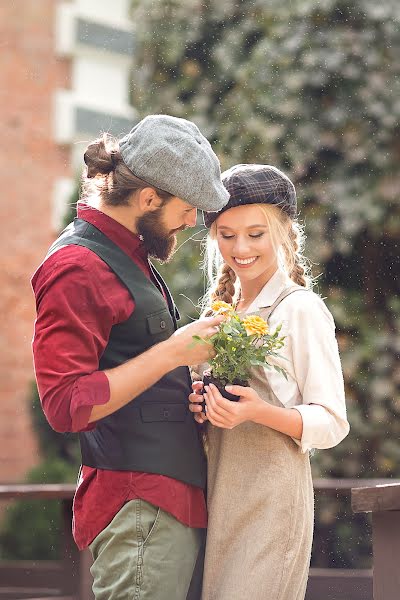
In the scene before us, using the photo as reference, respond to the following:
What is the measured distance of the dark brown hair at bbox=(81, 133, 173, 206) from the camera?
217 cm

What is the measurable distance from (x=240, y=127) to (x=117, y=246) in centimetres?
404

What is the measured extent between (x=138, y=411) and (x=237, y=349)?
0.76 feet

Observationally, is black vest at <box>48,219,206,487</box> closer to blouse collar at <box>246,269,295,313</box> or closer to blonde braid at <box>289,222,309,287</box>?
blouse collar at <box>246,269,295,313</box>

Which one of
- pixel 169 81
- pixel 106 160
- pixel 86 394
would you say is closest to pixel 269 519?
pixel 86 394

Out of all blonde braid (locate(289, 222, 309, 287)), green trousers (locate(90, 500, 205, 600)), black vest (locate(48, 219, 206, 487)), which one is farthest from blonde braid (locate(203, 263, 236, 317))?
green trousers (locate(90, 500, 205, 600))

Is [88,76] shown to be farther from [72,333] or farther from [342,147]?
[72,333]

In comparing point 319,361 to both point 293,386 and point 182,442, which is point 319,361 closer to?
point 293,386

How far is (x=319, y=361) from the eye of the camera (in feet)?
7.17

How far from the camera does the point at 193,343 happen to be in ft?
6.63

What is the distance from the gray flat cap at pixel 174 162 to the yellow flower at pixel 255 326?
258mm

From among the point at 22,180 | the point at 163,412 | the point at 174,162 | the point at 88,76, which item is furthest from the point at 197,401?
the point at 88,76

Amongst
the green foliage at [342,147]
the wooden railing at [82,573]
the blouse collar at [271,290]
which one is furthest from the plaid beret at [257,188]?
the green foliage at [342,147]

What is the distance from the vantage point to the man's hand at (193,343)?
6.59ft

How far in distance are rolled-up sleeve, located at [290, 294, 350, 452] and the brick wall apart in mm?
5876
